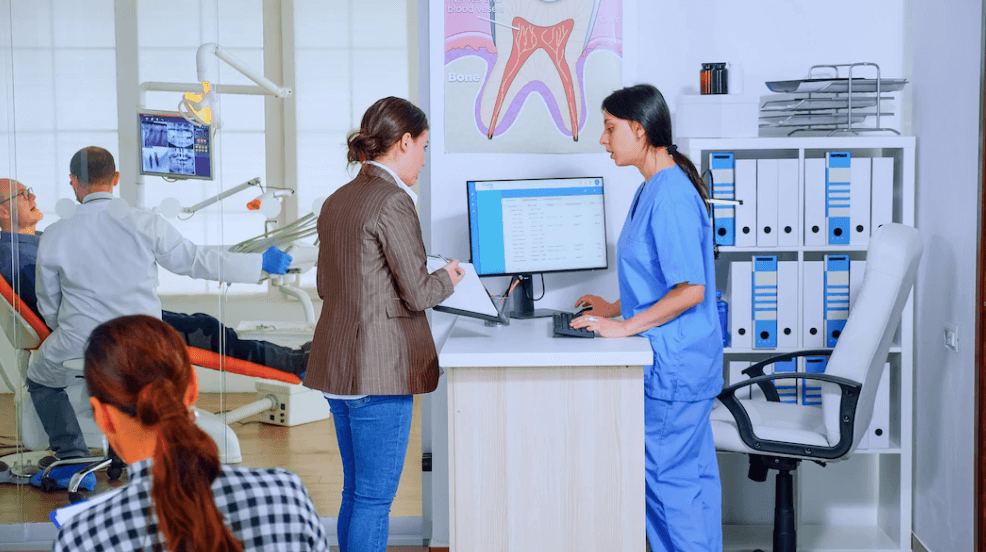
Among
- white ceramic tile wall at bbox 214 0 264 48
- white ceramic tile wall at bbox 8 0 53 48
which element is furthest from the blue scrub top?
white ceramic tile wall at bbox 8 0 53 48

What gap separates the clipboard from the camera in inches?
92.6

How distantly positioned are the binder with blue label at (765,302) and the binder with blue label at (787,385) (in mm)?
78

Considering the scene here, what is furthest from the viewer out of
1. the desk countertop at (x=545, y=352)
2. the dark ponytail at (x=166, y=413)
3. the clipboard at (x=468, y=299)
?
the clipboard at (x=468, y=299)

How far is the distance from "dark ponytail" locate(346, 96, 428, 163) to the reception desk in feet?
1.67

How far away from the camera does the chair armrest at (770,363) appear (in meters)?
2.74

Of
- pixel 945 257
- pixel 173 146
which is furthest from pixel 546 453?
pixel 173 146

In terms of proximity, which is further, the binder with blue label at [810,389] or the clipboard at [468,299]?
the binder with blue label at [810,389]

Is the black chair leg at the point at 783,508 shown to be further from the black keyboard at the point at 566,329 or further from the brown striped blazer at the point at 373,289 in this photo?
the brown striped blazer at the point at 373,289

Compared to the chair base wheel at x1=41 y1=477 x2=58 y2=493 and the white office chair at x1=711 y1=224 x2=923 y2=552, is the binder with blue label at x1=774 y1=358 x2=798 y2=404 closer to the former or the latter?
the white office chair at x1=711 y1=224 x2=923 y2=552

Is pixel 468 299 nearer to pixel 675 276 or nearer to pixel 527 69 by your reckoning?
pixel 675 276

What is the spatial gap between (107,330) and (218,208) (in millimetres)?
2017

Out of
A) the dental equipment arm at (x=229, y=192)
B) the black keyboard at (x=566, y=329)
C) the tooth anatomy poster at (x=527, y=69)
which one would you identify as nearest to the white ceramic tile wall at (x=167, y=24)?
the dental equipment arm at (x=229, y=192)

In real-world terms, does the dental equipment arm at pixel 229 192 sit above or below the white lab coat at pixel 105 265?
above

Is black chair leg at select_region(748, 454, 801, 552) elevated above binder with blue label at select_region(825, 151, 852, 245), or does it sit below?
below
